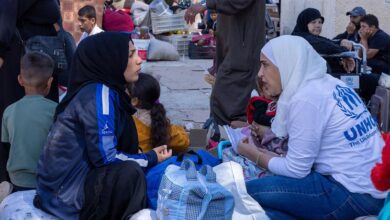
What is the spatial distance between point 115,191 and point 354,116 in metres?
1.27

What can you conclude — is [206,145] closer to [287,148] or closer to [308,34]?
[287,148]

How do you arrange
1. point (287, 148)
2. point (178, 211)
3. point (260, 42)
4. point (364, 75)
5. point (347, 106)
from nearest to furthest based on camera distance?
point (178, 211) → point (347, 106) → point (287, 148) → point (260, 42) → point (364, 75)

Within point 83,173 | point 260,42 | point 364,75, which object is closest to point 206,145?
point 260,42

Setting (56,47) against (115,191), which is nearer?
(115,191)

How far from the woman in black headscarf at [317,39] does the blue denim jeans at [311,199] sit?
348 centimetres

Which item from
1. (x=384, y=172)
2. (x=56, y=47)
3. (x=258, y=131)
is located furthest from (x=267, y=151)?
(x=56, y=47)

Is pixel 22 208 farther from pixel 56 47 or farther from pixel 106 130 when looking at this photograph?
pixel 56 47

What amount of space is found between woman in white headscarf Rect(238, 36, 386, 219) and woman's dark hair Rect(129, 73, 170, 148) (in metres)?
1.00

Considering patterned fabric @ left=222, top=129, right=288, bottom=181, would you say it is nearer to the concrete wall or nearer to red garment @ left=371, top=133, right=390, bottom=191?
red garment @ left=371, top=133, right=390, bottom=191

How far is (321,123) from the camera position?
3.35 meters

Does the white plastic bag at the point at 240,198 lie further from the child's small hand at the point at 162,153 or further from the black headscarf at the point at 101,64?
the black headscarf at the point at 101,64

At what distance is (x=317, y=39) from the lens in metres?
7.00

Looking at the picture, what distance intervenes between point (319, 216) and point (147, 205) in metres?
0.89

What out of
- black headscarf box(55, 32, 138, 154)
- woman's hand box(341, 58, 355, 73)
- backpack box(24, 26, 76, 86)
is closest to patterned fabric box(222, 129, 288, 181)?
black headscarf box(55, 32, 138, 154)
